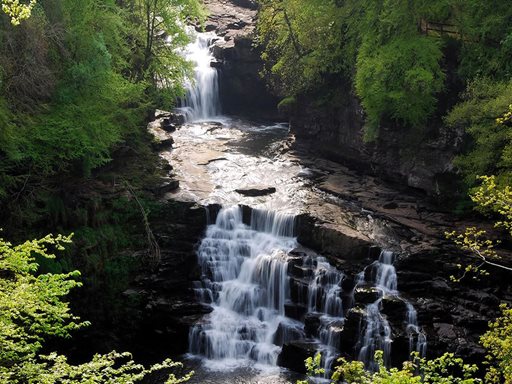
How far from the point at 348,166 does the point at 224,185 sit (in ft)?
24.1

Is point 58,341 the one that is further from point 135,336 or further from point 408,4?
point 408,4

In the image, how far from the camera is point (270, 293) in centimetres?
2217

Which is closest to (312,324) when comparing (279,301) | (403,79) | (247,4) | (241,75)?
(279,301)

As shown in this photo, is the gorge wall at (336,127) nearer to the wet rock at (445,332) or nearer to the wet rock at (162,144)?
the wet rock at (445,332)

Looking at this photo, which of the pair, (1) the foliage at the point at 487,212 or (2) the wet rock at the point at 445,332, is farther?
(2) the wet rock at the point at 445,332

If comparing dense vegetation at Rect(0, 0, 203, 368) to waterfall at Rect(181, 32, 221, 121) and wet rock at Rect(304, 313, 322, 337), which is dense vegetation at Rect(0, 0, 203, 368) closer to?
wet rock at Rect(304, 313, 322, 337)

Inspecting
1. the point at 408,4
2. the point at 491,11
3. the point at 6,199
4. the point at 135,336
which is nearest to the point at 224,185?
the point at 135,336

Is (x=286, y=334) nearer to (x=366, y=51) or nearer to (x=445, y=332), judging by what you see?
(x=445, y=332)

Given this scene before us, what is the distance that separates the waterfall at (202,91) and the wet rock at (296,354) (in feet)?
72.6

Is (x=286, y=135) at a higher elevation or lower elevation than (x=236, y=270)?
higher

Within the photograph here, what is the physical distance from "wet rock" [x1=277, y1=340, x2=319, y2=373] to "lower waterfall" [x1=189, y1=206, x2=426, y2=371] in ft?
0.75

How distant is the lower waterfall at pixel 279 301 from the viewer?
19.6m

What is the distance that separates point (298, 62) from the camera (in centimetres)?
3228

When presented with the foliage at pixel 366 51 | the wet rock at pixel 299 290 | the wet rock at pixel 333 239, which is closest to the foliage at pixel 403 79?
the foliage at pixel 366 51
